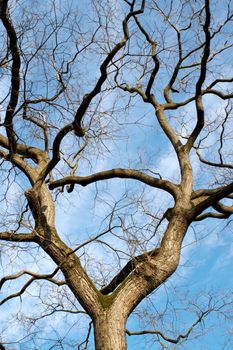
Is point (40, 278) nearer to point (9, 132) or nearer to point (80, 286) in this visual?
point (80, 286)

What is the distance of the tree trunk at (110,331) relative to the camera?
4.70 m

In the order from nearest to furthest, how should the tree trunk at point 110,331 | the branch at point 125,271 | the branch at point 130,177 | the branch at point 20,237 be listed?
the tree trunk at point 110,331, the branch at point 125,271, the branch at point 20,237, the branch at point 130,177

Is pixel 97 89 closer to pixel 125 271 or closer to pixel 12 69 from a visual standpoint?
pixel 12 69

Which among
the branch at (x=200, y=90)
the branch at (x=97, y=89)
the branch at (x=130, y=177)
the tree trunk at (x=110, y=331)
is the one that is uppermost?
the branch at (x=200, y=90)

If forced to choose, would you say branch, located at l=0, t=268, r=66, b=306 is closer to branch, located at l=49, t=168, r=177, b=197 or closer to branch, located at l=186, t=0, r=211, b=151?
branch, located at l=49, t=168, r=177, b=197

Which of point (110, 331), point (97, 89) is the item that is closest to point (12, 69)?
point (97, 89)

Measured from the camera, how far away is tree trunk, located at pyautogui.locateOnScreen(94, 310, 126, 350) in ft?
15.4

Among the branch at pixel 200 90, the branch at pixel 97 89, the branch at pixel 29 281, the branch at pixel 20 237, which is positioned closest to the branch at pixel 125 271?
the branch at pixel 29 281

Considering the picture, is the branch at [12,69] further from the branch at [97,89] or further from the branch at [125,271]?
the branch at [125,271]

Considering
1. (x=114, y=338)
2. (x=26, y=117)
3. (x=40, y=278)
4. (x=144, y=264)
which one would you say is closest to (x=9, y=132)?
(x=26, y=117)

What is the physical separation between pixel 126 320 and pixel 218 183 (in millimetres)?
2627

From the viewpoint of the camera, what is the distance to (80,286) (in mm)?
5164

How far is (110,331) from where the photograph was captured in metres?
4.76

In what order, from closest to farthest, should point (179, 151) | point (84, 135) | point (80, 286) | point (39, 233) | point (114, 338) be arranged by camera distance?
point (114, 338) → point (80, 286) → point (39, 233) → point (84, 135) → point (179, 151)
